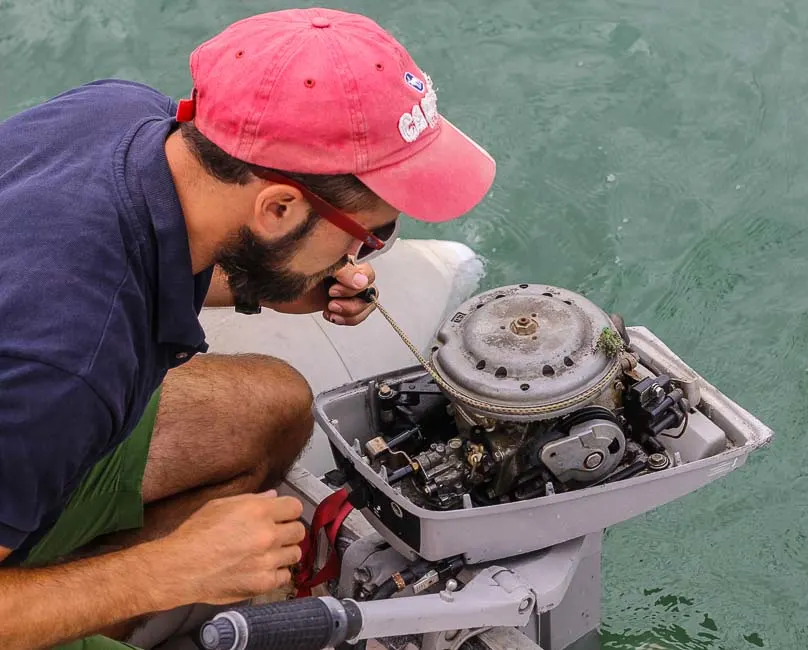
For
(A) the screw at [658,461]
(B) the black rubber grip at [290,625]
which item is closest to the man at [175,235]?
(B) the black rubber grip at [290,625]

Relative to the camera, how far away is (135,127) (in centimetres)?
159

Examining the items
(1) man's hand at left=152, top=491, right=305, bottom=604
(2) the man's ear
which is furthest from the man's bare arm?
(2) the man's ear

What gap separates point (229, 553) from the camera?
1.55 meters

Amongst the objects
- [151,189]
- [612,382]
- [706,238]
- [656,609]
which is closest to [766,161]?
[706,238]

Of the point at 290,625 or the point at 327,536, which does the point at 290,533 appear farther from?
the point at 327,536

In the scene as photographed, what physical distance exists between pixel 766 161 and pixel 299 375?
1.95 meters

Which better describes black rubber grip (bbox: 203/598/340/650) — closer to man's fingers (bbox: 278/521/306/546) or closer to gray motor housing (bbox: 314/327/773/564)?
man's fingers (bbox: 278/521/306/546)

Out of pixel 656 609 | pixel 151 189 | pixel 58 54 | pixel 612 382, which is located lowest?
pixel 656 609

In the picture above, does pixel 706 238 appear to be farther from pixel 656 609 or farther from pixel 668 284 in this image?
pixel 656 609

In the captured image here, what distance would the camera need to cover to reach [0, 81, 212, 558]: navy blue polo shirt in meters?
1.33

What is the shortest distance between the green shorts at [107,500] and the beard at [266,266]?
42cm

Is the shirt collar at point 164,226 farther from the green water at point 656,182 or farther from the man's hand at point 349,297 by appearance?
the green water at point 656,182

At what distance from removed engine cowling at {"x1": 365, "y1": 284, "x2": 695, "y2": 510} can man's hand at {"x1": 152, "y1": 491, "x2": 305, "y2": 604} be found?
264mm

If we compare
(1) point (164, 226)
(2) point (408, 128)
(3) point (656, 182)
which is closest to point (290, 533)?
(1) point (164, 226)
